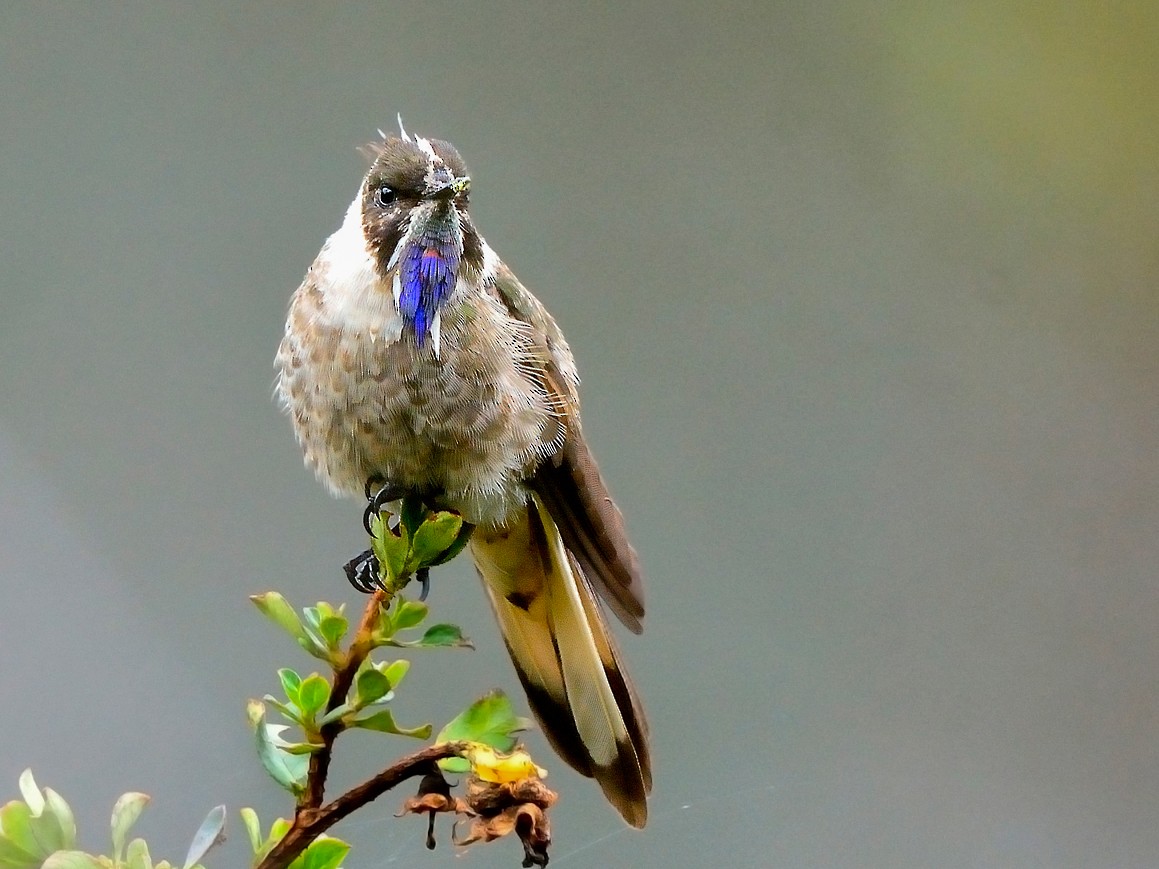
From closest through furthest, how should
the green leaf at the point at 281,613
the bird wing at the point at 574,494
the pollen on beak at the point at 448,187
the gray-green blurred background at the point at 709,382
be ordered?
the green leaf at the point at 281,613, the pollen on beak at the point at 448,187, the bird wing at the point at 574,494, the gray-green blurred background at the point at 709,382

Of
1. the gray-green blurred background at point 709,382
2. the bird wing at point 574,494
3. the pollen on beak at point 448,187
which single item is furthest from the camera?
the gray-green blurred background at point 709,382

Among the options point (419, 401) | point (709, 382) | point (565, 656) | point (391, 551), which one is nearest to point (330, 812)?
point (391, 551)

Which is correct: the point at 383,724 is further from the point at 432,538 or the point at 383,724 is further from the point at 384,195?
the point at 384,195

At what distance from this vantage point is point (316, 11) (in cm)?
142

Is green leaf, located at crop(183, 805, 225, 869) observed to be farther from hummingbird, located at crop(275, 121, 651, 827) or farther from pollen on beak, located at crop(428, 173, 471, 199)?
pollen on beak, located at crop(428, 173, 471, 199)

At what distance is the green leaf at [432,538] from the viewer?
608 mm

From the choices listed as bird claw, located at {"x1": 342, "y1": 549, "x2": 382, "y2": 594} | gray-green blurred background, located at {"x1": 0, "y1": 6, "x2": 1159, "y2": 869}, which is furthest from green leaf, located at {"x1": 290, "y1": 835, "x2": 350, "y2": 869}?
gray-green blurred background, located at {"x1": 0, "y1": 6, "x2": 1159, "y2": 869}

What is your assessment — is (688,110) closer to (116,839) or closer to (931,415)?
(931,415)

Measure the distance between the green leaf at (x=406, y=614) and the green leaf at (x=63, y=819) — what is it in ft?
0.78

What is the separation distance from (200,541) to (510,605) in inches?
26.2

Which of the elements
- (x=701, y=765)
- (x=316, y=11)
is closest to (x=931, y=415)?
(x=701, y=765)

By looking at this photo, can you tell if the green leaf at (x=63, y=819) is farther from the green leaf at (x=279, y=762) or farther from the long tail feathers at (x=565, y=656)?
the long tail feathers at (x=565, y=656)

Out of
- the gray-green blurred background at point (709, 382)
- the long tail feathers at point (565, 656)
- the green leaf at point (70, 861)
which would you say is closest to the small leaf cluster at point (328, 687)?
the green leaf at point (70, 861)

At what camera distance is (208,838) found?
1.88 feet
